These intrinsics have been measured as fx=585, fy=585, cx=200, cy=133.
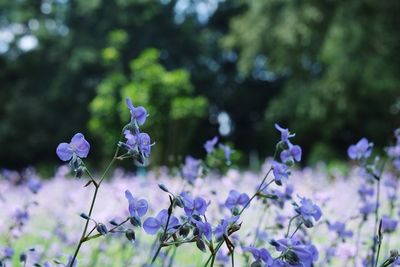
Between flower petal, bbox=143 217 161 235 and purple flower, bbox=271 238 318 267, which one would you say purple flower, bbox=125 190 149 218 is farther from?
purple flower, bbox=271 238 318 267

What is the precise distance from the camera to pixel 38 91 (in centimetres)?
2075

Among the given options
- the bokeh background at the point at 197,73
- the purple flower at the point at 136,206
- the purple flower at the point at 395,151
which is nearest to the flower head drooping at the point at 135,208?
the purple flower at the point at 136,206

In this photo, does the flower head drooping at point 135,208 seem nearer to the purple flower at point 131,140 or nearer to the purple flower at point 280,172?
the purple flower at point 131,140

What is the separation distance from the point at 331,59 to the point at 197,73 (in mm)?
8146

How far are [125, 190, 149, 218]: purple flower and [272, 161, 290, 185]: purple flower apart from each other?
0.31 meters

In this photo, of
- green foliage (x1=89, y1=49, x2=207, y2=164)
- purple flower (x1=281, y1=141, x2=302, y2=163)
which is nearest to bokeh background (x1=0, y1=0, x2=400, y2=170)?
green foliage (x1=89, y1=49, x2=207, y2=164)

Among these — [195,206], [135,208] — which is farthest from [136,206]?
[195,206]

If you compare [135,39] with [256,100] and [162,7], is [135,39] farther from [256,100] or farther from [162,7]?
[256,100]

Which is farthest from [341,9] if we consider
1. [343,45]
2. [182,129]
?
[182,129]

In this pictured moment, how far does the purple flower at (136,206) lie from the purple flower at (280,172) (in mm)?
313

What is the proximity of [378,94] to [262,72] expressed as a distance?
25.1ft

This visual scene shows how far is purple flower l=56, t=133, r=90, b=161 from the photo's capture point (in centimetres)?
104

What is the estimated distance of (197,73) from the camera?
21.9m

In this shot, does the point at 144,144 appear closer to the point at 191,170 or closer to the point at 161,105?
the point at 191,170
